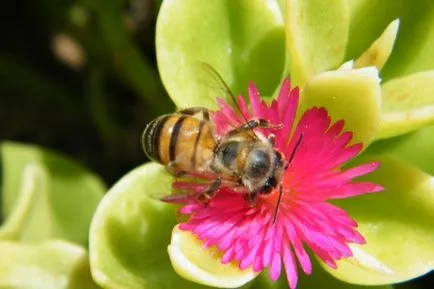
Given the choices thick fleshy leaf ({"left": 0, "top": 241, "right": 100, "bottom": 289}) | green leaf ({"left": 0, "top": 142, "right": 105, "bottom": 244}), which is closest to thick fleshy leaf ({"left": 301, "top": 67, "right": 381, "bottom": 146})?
thick fleshy leaf ({"left": 0, "top": 241, "right": 100, "bottom": 289})

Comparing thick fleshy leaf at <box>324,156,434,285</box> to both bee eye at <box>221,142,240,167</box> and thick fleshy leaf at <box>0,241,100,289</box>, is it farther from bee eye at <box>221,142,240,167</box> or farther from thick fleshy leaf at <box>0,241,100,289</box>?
thick fleshy leaf at <box>0,241,100,289</box>

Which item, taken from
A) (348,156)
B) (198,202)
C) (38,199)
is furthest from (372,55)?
(38,199)

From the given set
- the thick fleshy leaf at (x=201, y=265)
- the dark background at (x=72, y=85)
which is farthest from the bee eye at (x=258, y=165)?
the dark background at (x=72, y=85)

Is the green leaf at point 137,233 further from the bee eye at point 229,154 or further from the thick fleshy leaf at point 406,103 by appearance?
the thick fleshy leaf at point 406,103

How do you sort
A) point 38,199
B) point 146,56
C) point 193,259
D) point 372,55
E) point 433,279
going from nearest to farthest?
point 193,259 < point 372,55 < point 38,199 < point 433,279 < point 146,56

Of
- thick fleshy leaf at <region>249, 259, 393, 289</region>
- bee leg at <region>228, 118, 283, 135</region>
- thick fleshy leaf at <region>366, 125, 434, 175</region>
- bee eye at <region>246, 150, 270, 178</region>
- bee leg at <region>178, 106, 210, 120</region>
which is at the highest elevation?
bee leg at <region>178, 106, 210, 120</region>

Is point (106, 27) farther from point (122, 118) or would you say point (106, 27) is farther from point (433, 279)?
point (433, 279)
